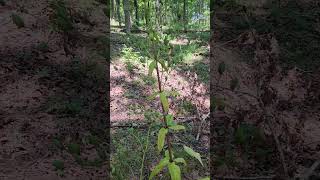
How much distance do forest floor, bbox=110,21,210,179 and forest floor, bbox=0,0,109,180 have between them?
1.05 ft

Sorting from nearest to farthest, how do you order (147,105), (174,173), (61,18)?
1. (174,173)
2. (147,105)
3. (61,18)

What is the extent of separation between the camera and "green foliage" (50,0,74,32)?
838 cm

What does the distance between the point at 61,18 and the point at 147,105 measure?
141 inches

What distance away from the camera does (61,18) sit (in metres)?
8.80

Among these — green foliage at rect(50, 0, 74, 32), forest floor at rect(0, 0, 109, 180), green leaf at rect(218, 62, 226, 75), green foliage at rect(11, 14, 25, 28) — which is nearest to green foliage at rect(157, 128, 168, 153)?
forest floor at rect(0, 0, 109, 180)

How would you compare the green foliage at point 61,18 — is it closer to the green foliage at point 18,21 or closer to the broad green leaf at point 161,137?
the green foliage at point 18,21

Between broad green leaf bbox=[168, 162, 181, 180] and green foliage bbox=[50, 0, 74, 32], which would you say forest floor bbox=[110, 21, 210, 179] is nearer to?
broad green leaf bbox=[168, 162, 181, 180]

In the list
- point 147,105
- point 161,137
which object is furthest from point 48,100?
point 161,137

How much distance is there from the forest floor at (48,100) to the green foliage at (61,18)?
198 mm

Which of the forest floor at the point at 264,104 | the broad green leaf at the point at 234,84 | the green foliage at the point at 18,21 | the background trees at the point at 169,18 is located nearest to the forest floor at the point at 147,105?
the forest floor at the point at 264,104

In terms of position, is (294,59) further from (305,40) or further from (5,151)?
(5,151)

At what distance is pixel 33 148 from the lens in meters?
5.17

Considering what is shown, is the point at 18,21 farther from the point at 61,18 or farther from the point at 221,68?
the point at 221,68

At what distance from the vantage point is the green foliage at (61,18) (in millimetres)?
8383
